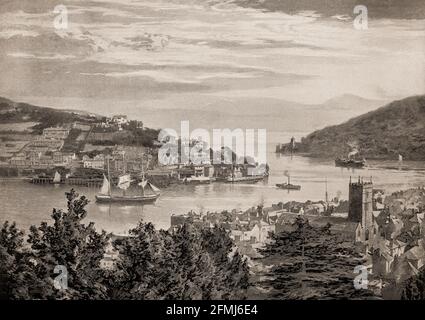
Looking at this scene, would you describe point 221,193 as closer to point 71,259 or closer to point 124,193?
point 124,193

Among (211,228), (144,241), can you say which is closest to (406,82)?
(211,228)

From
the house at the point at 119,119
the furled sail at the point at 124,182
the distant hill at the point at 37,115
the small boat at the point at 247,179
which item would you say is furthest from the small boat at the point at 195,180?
the distant hill at the point at 37,115

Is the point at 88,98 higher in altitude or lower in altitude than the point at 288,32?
lower

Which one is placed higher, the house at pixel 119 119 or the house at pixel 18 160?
the house at pixel 119 119

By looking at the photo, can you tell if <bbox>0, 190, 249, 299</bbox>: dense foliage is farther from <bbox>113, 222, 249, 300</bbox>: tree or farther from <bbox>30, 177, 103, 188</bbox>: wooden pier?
<bbox>30, 177, 103, 188</bbox>: wooden pier

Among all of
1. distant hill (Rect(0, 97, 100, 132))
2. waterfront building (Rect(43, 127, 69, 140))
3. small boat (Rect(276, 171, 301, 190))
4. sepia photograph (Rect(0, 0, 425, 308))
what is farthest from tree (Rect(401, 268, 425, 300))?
waterfront building (Rect(43, 127, 69, 140))

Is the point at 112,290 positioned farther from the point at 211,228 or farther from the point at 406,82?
the point at 406,82

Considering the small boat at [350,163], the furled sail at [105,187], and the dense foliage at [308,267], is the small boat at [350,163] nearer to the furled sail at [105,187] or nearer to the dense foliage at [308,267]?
the dense foliage at [308,267]
